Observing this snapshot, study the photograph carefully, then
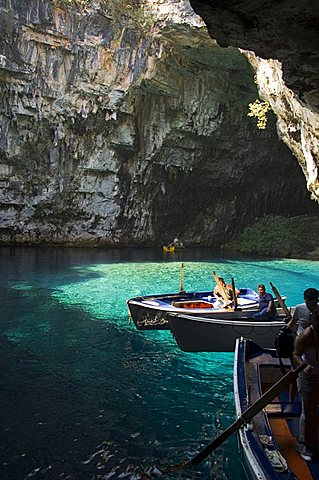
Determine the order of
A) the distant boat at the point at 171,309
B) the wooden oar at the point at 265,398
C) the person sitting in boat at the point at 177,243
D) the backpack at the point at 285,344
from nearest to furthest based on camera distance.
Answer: the wooden oar at the point at 265,398 < the backpack at the point at 285,344 < the distant boat at the point at 171,309 < the person sitting in boat at the point at 177,243

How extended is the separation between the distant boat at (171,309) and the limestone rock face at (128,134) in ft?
56.8

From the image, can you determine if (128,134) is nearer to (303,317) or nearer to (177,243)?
(177,243)

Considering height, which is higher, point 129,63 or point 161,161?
point 129,63

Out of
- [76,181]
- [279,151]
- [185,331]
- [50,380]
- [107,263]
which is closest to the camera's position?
[50,380]

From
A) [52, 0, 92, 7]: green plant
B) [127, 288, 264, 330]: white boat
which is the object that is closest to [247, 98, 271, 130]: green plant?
[127, 288, 264, 330]: white boat

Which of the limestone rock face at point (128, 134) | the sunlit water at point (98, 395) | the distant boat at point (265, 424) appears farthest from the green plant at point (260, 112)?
the distant boat at point (265, 424)

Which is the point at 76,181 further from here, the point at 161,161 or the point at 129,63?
the point at 129,63

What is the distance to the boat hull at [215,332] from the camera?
9688mm

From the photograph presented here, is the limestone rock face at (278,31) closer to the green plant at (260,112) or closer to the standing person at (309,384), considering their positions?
the standing person at (309,384)

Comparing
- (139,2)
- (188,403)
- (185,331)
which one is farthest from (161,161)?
(188,403)

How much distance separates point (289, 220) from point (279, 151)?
625 cm

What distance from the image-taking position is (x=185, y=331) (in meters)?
9.79

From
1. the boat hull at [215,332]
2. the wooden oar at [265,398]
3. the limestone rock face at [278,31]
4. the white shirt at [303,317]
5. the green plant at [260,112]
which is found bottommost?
the boat hull at [215,332]

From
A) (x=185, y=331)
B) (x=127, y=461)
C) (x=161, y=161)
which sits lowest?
(x=127, y=461)
